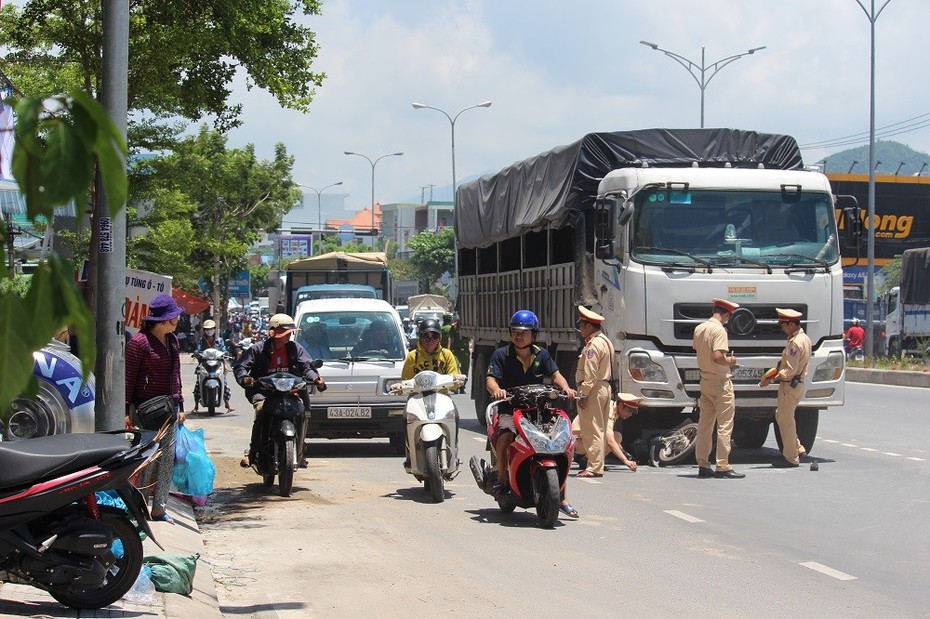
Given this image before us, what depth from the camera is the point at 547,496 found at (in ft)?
31.5

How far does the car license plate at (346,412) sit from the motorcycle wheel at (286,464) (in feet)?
10.9

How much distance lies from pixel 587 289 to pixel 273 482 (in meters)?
4.50

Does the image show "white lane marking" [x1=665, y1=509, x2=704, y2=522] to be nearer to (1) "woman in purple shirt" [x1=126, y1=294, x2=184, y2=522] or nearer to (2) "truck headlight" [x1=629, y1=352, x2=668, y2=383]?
(2) "truck headlight" [x1=629, y1=352, x2=668, y2=383]

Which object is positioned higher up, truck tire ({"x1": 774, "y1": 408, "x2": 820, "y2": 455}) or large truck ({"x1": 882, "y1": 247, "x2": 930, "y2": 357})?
large truck ({"x1": 882, "y1": 247, "x2": 930, "y2": 357})

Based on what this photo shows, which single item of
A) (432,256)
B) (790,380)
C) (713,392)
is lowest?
(713,392)

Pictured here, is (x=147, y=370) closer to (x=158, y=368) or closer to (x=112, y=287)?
(x=158, y=368)

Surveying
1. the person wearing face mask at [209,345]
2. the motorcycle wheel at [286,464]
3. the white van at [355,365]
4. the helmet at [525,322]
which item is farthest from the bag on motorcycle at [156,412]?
the person wearing face mask at [209,345]

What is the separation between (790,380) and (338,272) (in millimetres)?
23456

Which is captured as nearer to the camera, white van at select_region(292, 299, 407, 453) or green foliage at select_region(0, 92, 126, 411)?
green foliage at select_region(0, 92, 126, 411)

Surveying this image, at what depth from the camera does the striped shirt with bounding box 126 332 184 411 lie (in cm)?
903

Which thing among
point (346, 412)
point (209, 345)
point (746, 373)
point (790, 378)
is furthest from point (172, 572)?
point (209, 345)

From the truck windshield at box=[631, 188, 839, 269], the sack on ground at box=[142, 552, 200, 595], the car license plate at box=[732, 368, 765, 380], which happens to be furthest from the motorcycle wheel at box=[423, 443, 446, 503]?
the car license plate at box=[732, 368, 765, 380]

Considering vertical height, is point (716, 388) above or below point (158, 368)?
below

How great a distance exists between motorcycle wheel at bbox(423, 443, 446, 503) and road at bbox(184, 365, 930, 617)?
10 centimetres
